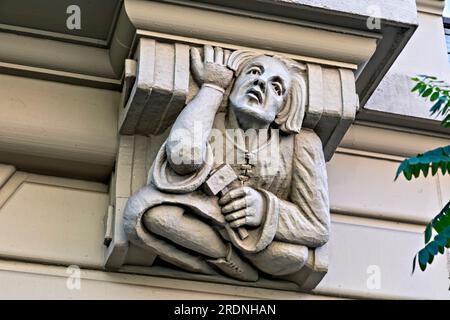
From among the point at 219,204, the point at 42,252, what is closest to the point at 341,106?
the point at 219,204

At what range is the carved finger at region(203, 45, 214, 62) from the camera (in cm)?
265

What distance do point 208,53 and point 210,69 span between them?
0.05 m

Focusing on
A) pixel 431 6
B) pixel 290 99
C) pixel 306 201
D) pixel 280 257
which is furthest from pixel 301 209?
pixel 431 6

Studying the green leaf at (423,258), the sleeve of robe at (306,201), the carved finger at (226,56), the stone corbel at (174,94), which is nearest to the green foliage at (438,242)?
the green leaf at (423,258)

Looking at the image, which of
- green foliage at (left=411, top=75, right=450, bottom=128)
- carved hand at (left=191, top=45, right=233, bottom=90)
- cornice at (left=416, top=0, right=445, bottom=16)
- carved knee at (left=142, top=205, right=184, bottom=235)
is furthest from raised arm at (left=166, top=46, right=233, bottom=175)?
cornice at (left=416, top=0, right=445, bottom=16)

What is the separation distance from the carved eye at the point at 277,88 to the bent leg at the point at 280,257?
39cm

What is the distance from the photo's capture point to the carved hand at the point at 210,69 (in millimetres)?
2646

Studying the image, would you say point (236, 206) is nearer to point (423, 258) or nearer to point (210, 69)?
point (210, 69)

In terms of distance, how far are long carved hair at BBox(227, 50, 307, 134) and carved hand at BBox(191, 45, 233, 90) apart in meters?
0.02

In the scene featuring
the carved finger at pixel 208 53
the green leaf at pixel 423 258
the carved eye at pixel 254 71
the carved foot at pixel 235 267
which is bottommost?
the green leaf at pixel 423 258

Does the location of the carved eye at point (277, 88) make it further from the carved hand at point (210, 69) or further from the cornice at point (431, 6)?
the cornice at point (431, 6)

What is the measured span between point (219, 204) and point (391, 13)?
700 millimetres

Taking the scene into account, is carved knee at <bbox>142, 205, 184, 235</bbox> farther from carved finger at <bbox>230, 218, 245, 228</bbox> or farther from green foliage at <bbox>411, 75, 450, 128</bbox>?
green foliage at <bbox>411, 75, 450, 128</bbox>

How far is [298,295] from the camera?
109 inches
